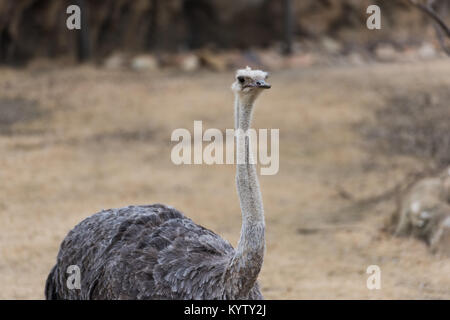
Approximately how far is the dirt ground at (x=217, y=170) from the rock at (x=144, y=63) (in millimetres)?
539

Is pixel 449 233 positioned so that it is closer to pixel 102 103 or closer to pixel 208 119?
pixel 208 119

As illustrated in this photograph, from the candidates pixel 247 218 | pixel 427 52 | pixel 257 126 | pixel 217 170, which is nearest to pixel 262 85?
pixel 247 218

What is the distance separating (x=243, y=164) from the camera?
12.9ft

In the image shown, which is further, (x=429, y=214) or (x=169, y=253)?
(x=429, y=214)

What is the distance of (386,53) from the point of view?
1684cm

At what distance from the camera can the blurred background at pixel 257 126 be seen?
7.13 meters

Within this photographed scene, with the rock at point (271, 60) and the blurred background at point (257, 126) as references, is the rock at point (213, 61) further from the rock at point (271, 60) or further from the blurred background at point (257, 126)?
the rock at point (271, 60)

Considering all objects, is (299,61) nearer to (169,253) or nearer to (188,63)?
(188,63)

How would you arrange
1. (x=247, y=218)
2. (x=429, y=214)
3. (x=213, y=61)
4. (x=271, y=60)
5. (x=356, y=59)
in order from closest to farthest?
1. (x=247, y=218)
2. (x=429, y=214)
3. (x=213, y=61)
4. (x=271, y=60)
5. (x=356, y=59)

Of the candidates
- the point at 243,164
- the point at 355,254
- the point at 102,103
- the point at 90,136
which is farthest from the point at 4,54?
the point at 243,164

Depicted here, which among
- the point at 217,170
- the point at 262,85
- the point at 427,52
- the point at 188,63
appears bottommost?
the point at 217,170

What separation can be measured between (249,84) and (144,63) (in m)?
12.1

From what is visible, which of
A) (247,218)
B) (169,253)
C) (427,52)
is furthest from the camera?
(427,52)

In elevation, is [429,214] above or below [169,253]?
below
